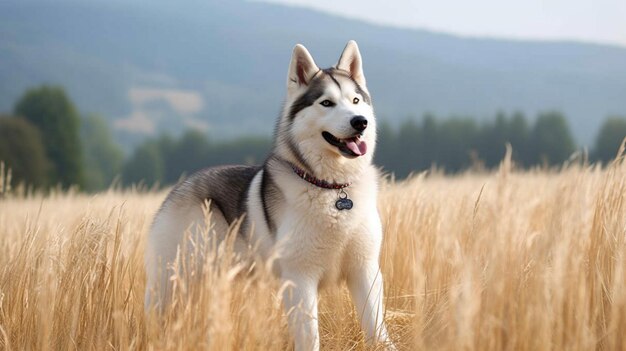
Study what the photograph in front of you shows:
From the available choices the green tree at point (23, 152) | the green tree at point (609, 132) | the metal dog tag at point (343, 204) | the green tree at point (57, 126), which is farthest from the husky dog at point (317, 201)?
the green tree at point (609, 132)

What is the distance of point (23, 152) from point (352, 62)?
26.1 meters

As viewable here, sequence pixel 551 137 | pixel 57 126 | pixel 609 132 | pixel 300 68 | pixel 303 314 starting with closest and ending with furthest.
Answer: pixel 303 314
pixel 300 68
pixel 57 126
pixel 609 132
pixel 551 137

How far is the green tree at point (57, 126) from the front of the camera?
29.6 m

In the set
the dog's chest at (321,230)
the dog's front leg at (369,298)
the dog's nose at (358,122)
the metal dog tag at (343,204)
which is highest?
the dog's nose at (358,122)

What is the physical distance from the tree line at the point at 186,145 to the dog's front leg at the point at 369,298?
651 inches

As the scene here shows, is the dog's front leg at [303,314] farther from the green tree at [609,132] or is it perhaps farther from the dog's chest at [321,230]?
the green tree at [609,132]

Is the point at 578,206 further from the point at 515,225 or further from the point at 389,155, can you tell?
the point at 389,155

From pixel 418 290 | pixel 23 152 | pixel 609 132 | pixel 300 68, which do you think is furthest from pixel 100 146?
pixel 418 290

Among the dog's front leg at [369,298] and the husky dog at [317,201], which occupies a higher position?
the husky dog at [317,201]

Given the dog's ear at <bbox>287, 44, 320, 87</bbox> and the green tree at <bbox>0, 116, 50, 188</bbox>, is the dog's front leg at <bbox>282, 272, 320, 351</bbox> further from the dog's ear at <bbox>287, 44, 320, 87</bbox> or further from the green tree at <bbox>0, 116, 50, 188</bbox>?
the green tree at <bbox>0, 116, 50, 188</bbox>

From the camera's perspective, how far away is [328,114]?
376cm

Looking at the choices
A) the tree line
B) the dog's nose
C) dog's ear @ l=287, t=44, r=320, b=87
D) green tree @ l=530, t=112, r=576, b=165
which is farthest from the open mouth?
green tree @ l=530, t=112, r=576, b=165

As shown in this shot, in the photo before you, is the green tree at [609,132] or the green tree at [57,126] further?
the green tree at [609,132]

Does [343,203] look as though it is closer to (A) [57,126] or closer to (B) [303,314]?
(B) [303,314]
